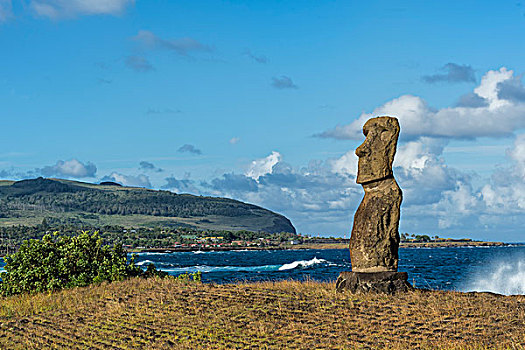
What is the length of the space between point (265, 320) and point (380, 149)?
7.24 meters

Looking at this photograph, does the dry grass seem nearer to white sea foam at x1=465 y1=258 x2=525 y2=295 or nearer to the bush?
the bush

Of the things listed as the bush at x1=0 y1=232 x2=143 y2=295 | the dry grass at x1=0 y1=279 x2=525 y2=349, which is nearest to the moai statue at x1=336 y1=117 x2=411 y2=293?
the dry grass at x1=0 y1=279 x2=525 y2=349

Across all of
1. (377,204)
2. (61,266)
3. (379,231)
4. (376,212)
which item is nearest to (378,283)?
(379,231)

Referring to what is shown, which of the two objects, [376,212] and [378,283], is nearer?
[378,283]

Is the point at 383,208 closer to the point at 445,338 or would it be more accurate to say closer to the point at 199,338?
the point at 445,338

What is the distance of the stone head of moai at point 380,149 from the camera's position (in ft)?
72.9

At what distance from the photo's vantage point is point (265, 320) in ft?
63.5

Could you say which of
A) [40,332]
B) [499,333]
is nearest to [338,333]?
[499,333]

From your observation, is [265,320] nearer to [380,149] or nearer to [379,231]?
[379,231]

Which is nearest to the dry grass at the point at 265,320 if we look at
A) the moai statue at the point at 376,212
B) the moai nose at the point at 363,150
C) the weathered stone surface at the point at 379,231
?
the moai statue at the point at 376,212

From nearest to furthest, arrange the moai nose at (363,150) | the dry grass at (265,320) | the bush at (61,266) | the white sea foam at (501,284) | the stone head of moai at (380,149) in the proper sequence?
the dry grass at (265,320), the stone head of moai at (380,149), the moai nose at (363,150), the bush at (61,266), the white sea foam at (501,284)

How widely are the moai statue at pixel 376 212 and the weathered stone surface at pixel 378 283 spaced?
34 mm

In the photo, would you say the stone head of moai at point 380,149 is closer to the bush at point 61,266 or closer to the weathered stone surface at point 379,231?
Answer: the weathered stone surface at point 379,231

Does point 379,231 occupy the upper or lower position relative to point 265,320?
upper
